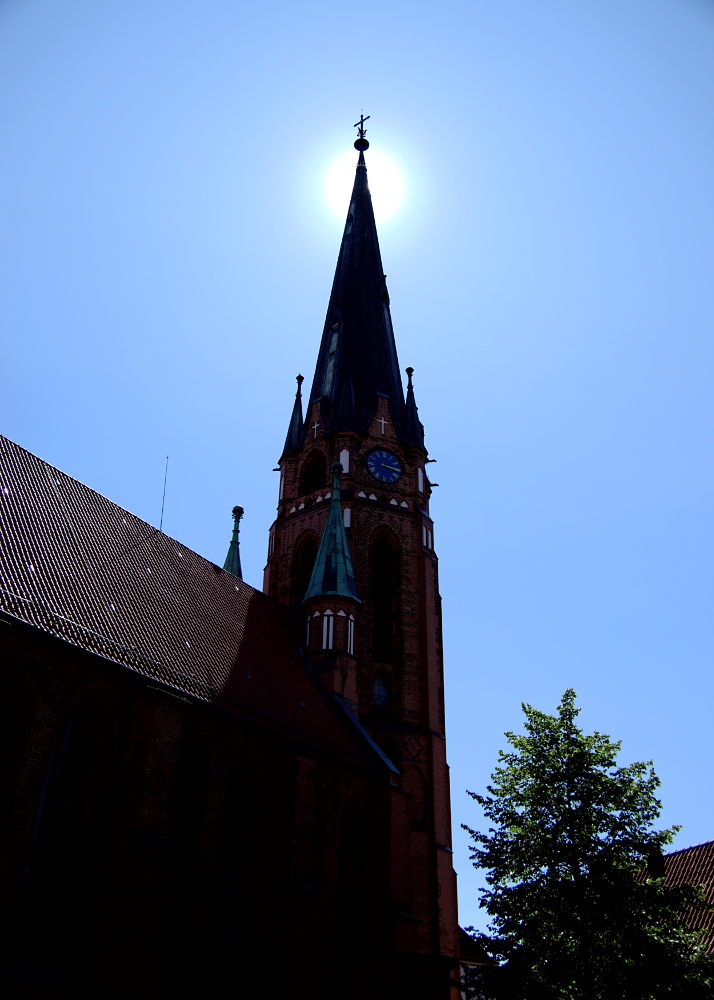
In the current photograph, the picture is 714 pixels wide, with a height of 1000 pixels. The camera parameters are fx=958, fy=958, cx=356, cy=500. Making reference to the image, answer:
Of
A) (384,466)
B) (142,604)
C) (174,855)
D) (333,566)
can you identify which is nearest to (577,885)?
(174,855)

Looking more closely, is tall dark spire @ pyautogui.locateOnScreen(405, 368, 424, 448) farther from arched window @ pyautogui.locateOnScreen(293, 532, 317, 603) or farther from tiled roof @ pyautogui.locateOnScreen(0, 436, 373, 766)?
tiled roof @ pyautogui.locateOnScreen(0, 436, 373, 766)

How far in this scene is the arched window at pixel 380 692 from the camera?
27.7m

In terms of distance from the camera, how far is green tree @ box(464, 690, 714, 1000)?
15070 mm

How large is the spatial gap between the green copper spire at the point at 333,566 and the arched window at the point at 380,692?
2533 millimetres

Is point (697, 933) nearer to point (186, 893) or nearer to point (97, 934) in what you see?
point (186, 893)

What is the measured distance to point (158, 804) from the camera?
16172 millimetres

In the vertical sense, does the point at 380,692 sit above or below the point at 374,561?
below

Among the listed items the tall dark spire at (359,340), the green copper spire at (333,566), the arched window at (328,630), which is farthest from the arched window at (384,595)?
the tall dark spire at (359,340)

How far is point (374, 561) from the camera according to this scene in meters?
30.3

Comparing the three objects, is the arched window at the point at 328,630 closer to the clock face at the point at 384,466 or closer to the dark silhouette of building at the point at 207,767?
the dark silhouette of building at the point at 207,767

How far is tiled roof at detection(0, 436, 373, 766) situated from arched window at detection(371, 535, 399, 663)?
160 inches

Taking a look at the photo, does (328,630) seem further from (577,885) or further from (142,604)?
(577,885)

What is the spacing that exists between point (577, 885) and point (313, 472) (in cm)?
1907

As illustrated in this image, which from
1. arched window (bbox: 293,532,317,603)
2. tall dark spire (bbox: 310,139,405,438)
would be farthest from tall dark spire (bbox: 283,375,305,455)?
arched window (bbox: 293,532,317,603)
